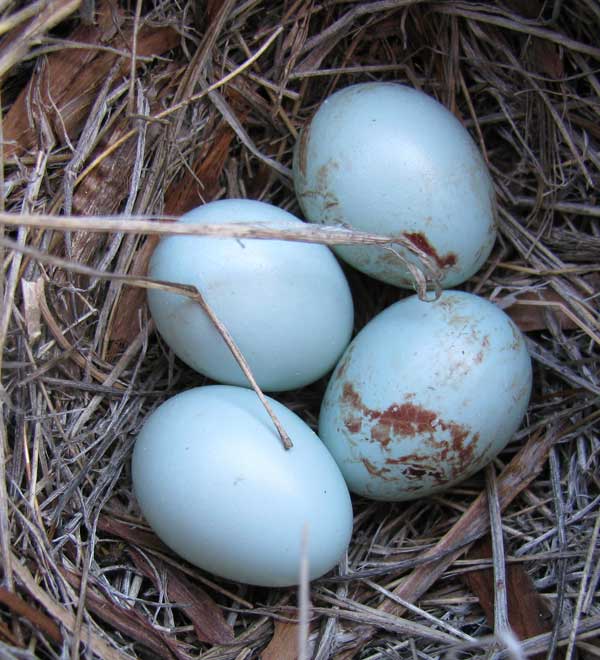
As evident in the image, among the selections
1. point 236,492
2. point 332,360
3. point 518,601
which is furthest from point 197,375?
point 518,601

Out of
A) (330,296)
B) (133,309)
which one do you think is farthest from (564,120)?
(133,309)

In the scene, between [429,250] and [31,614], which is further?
[429,250]

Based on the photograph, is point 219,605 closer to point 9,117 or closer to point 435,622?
point 435,622

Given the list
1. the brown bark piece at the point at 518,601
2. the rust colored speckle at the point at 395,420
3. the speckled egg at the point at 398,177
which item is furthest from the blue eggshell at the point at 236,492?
the speckled egg at the point at 398,177

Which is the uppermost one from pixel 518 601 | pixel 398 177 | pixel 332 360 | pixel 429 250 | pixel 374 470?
pixel 398 177

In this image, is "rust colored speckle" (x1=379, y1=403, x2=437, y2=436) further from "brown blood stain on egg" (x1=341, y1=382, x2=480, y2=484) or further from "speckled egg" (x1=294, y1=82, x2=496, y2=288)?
"speckled egg" (x1=294, y1=82, x2=496, y2=288)

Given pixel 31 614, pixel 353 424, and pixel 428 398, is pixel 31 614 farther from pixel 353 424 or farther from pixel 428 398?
pixel 428 398

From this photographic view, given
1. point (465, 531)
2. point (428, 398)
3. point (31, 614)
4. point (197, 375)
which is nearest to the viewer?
point (31, 614)
